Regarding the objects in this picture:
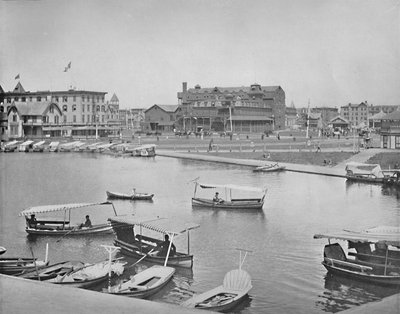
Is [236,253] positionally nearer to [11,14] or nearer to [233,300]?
[233,300]

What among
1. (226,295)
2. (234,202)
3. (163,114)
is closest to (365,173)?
(234,202)

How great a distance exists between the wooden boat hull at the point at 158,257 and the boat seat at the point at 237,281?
55.1 inches

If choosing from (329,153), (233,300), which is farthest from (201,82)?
(329,153)

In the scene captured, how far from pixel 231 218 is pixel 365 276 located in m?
5.42

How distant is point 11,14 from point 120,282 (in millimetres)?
6070

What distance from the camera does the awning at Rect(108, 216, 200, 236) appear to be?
34.0 feet

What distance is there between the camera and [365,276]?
9438mm

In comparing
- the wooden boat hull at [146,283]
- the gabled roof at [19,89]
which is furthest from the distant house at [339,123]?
the wooden boat hull at [146,283]

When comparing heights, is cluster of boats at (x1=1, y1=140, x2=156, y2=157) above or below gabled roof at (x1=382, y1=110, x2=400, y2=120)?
below

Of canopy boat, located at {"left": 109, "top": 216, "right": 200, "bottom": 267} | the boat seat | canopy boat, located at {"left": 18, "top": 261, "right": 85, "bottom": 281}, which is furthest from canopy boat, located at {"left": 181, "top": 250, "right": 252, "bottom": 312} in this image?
canopy boat, located at {"left": 18, "top": 261, "right": 85, "bottom": 281}

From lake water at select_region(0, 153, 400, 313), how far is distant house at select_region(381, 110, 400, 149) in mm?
1652

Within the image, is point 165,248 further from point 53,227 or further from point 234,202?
point 234,202

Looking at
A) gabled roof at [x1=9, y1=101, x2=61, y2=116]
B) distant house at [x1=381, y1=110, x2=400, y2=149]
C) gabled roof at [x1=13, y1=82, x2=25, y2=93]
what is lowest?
distant house at [x1=381, y1=110, x2=400, y2=149]

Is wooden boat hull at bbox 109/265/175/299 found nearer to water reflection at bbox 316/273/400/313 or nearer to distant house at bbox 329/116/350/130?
water reflection at bbox 316/273/400/313
